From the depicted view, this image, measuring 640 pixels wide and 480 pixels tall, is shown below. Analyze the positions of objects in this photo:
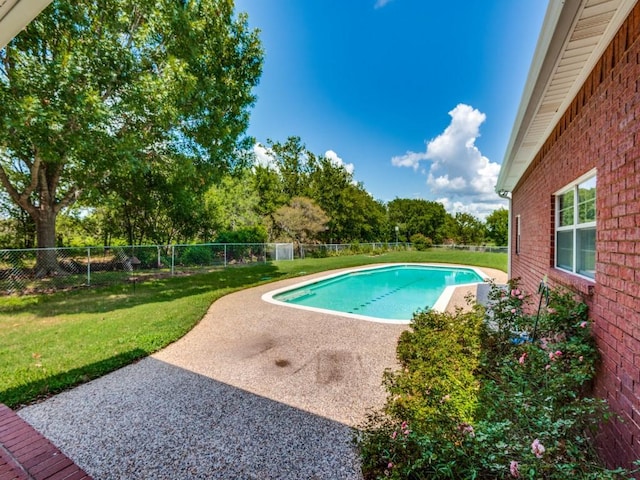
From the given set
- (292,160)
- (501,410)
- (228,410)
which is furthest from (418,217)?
(501,410)

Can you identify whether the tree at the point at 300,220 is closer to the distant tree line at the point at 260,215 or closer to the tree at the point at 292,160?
the distant tree line at the point at 260,215

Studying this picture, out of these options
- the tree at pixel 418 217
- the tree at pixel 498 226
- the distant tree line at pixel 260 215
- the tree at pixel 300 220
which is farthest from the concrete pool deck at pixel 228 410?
the tree at pixel 418 217

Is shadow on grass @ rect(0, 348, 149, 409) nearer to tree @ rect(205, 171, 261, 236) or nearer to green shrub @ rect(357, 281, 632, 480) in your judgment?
green shrub @ rect(357, 281, 632, 480)

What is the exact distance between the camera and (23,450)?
86.4 inches

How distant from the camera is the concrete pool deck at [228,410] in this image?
93.7 inches

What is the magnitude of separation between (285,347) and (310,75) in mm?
13272

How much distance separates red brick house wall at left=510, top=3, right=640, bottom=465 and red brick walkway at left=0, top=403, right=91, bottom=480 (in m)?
3.52

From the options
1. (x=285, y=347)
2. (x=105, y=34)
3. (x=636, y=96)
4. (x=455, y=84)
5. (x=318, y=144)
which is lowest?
(x=285, y=347)

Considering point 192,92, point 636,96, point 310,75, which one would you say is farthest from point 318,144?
point 636,96

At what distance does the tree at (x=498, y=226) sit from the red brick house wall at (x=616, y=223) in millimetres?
37699

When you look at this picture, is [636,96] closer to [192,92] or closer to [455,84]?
[192,92]

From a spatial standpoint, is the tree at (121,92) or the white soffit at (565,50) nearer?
the white soffit at (565,50)

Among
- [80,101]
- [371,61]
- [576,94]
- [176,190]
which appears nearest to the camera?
[576,94]

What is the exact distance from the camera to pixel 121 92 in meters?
7.67
